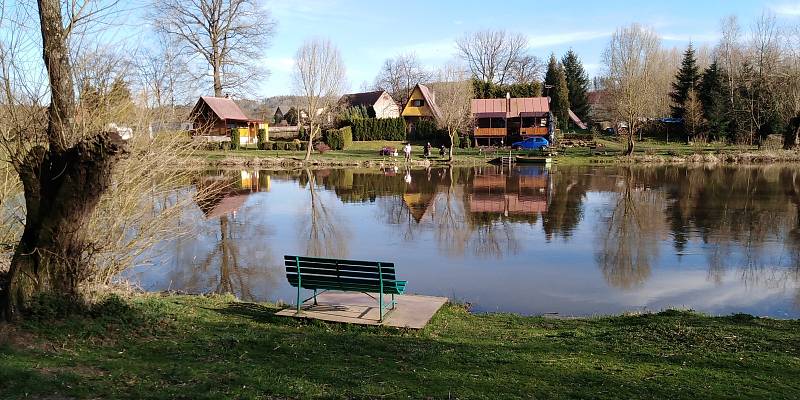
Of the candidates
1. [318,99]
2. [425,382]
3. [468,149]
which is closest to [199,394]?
[425,382]

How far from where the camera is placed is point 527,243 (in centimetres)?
1605

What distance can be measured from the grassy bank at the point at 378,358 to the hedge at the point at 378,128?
54.9 meters

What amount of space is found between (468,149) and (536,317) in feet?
161

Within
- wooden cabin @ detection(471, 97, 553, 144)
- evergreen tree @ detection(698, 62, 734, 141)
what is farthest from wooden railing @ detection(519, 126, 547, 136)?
evergreen tree @ detection(698, 62, 734, 141)

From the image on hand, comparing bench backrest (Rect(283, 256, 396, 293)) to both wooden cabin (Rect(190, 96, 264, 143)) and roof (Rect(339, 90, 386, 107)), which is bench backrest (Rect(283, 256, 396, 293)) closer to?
wooden cabin (Rect(190, 96, 264, 143))

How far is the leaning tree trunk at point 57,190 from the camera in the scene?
6230 mm

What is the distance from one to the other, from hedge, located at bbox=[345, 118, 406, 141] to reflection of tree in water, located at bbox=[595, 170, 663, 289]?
39.2m

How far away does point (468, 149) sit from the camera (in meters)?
57.6

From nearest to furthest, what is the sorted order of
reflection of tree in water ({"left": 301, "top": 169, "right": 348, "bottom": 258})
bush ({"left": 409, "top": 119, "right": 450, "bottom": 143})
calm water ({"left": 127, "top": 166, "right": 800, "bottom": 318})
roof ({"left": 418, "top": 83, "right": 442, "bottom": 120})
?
calm water ({"left": 127, "top": 166, "right": 800, "bottom": 318}) < reflection of tree in water ({"left": 301, "top": 169, "right": 348, "bottom": 258}) < bush ({"left": 409, "top": 119, "right": 450, "bottom": 143}) < roof ({"left": 418, "top": 83, "right": 442, "bottom": 120})

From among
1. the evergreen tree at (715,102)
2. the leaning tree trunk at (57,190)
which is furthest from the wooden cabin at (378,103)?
the leaning tree trunk at (57,190)

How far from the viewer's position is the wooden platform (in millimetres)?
8039

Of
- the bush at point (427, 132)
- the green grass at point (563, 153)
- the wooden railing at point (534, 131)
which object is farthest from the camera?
the bush at point (427, 132)

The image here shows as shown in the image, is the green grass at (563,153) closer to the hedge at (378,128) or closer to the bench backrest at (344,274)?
the hedge at (378,128)

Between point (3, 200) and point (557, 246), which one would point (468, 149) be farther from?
point (3, 200)
